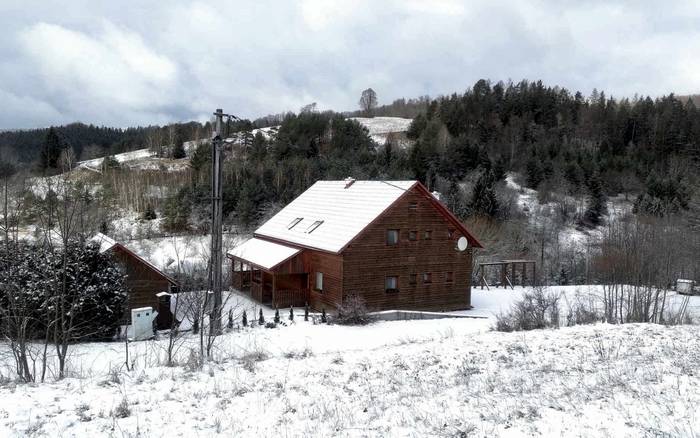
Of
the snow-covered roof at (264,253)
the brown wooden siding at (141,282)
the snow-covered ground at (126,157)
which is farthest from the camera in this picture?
the snow-covered ground at (126,157)

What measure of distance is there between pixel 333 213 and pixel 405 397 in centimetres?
2078

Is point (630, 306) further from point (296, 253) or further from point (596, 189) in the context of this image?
point (596, 189)

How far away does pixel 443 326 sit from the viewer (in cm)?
2069

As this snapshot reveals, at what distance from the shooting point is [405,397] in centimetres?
891

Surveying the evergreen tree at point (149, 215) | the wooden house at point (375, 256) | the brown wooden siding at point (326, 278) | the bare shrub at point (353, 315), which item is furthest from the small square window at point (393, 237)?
the evergreen tree at point (149, 215)

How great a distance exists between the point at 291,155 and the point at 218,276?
5493 cm

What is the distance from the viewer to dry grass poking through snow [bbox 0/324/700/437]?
24.0 ft

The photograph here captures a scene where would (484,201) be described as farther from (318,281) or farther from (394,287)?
(318,281)

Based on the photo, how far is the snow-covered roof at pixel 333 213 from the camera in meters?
26.3

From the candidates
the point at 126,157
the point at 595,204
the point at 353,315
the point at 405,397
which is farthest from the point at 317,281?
the point at 126,157

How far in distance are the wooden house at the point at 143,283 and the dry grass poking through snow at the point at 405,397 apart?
11.4m

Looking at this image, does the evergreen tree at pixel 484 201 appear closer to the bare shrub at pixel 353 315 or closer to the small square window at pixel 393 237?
the small square window at pixel 393 237

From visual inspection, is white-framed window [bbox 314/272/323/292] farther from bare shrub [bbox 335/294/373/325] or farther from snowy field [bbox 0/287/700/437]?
snowy field [bbox 0/287/700/437]

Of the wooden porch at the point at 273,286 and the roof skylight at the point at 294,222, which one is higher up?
the roof skylight at the point at 294,222
